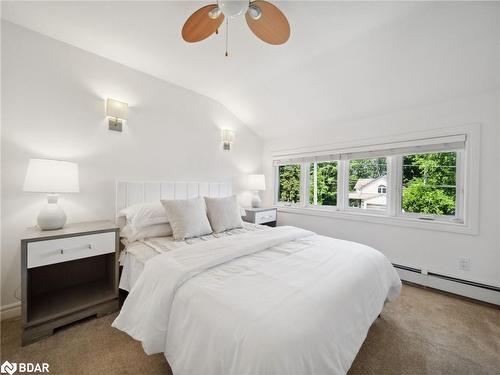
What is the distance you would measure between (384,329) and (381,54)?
2465mm

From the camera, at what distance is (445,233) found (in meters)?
2.37

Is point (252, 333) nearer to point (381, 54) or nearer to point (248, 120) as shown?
point (381, 54)

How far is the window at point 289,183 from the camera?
3855mm

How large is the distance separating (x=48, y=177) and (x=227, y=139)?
223 cm

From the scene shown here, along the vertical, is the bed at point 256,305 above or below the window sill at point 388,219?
below

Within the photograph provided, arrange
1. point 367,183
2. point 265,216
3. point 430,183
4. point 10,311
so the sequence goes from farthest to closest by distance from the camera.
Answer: point 265,216
point 367,183
point 430,183
point 10,311

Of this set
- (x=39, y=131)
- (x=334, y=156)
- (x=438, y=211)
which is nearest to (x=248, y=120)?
(x=334, y=156)

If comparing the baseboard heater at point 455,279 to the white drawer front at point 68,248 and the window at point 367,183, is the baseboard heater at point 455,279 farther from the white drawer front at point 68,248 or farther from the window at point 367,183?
the white drawer front at point 68,248

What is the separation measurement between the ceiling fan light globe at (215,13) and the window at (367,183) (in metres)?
2.57

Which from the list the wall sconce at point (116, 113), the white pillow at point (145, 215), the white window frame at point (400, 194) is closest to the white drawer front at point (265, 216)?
the white window frame at point (400, 194)

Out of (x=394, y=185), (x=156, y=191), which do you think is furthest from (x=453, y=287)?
(x=156, y=191)

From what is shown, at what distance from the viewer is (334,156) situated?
10.5 ft

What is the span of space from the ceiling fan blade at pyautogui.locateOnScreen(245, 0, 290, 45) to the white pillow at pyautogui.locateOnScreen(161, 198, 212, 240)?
1573 millimetres

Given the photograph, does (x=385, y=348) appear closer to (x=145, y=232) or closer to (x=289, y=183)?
(x=145, y=232)
